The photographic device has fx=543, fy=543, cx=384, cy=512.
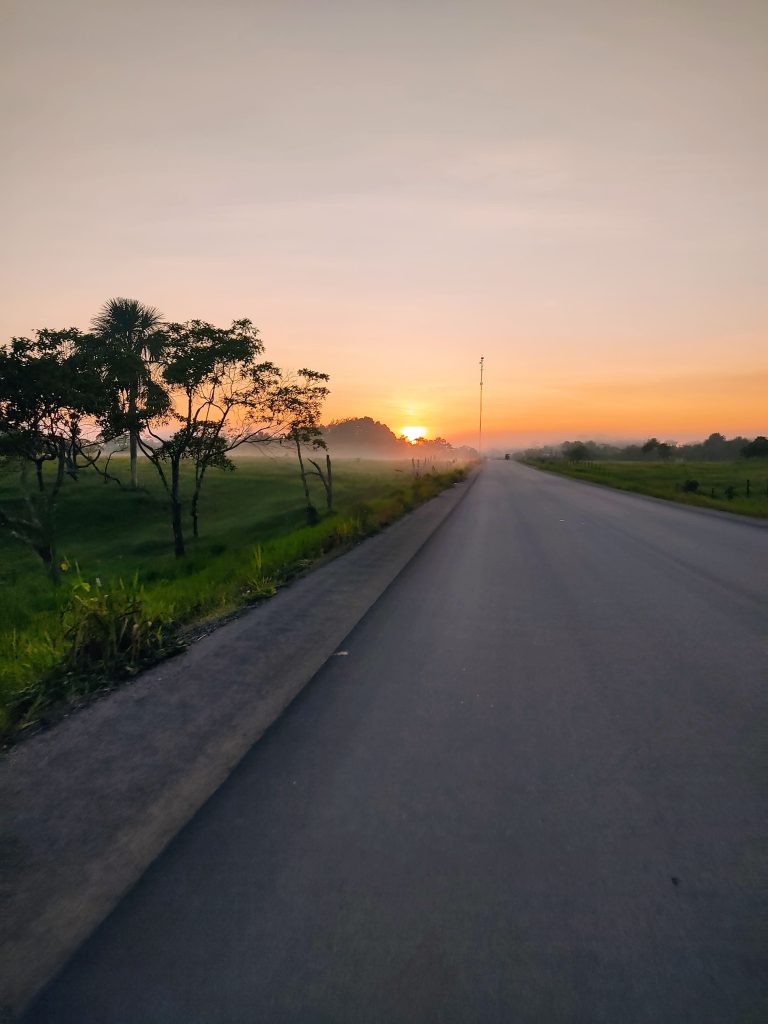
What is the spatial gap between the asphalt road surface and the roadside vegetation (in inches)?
94.0

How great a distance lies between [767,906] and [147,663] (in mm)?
5025

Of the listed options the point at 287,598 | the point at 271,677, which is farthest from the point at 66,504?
the point at 271,677

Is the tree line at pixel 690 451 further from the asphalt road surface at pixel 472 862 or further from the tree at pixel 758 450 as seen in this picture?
the asphalt road surface at pixel 472 862

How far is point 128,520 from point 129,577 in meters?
15.4

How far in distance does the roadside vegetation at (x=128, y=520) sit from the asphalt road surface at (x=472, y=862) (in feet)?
7.83

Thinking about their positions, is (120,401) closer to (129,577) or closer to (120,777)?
(129,577)

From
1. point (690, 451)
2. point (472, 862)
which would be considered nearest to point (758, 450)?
point (690, 451)

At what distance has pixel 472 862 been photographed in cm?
267

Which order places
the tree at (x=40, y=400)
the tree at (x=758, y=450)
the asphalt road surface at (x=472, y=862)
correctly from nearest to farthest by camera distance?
1. the asphalt road surface at (x=472, y=862)
2. the tree at (x=40, y=400)
3. the tree at (x=758, y=450)

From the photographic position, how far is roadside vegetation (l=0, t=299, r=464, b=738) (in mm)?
5507

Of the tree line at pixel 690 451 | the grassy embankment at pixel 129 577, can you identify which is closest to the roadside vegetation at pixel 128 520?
the grassy embankment at pixel 129 577

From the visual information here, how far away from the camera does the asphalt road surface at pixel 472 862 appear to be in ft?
6.68

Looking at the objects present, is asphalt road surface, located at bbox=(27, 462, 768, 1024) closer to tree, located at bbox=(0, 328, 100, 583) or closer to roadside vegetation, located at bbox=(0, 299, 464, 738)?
roadside vegetation, located at bbox=(0, 299, 464, 738)

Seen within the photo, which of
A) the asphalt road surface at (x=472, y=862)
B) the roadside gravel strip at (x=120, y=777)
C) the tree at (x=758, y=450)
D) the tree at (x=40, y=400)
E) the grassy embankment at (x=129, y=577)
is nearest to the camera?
the asphalt road surface at (x=472, y=862)
